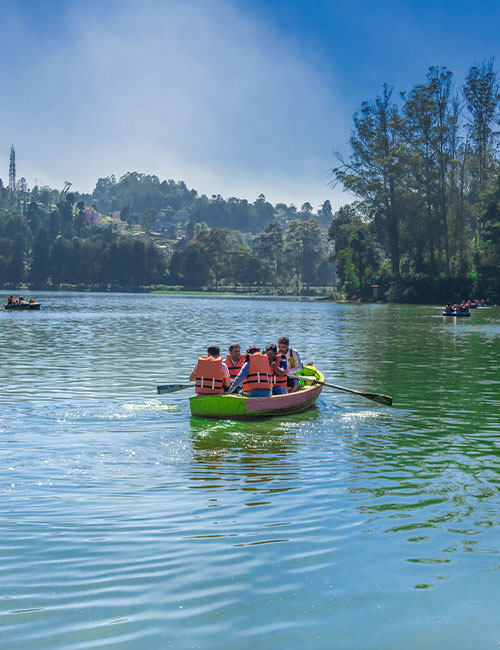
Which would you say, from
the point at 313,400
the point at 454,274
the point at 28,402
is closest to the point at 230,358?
the point at 313,400

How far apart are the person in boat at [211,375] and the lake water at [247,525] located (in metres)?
0.90

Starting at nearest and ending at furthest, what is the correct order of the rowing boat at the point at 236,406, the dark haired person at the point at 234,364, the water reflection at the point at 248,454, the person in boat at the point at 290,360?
the water reflection at the point at 248,454, the rowing boat at the point at 236,406, the dark haired person at the point at 234,364, the person in boat at the point at 290,360

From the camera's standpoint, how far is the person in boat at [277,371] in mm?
19206

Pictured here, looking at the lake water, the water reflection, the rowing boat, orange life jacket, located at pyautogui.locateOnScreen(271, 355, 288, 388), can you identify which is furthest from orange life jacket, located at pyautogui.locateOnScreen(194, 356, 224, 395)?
orange life jacket, located at pyautogui.locateOnScreen(271, 355, 288, 388)

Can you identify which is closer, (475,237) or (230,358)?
(230,358)

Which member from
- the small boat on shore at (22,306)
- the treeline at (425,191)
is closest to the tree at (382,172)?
the treeline at (425,191)

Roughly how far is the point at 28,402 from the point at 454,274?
99595 mm

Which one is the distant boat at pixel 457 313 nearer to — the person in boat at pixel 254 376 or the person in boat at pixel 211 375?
the person in boat at pixel 254 376

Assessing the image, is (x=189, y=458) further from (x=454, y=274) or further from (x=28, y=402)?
(x=454, y=274)

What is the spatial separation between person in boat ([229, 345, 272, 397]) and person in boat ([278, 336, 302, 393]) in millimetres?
1828

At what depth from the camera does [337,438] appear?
53.0 feet

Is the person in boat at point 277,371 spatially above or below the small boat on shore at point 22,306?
below

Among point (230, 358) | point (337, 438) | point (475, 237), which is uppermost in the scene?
point (475, 237)

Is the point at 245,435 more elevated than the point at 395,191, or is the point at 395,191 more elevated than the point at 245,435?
the point at 395,191
